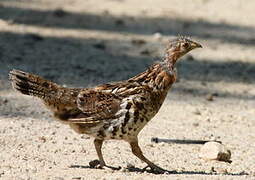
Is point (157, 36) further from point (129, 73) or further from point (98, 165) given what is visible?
point (98, 165)

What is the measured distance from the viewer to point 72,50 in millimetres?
14539

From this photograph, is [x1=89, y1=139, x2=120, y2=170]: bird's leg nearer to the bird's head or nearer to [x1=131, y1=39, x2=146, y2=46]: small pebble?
the bird's head

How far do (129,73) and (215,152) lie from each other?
4.57m

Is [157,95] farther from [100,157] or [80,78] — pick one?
[80,78]

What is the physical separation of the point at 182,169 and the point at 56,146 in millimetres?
1482

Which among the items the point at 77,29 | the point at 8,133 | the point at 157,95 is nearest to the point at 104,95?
the point at 157,95

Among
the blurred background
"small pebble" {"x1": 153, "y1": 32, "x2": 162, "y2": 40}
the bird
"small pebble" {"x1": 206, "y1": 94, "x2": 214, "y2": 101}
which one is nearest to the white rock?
the bird

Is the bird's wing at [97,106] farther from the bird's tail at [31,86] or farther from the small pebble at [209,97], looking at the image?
the small pebble at [209,97]

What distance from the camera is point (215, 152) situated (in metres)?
9.07

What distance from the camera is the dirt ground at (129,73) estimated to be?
8.66 m

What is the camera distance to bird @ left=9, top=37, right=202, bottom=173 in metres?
7.87

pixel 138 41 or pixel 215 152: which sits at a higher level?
pixel 138 41

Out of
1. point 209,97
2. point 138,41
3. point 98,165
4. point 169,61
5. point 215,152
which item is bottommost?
point 98,165

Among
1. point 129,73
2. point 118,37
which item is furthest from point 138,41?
point 129,73
